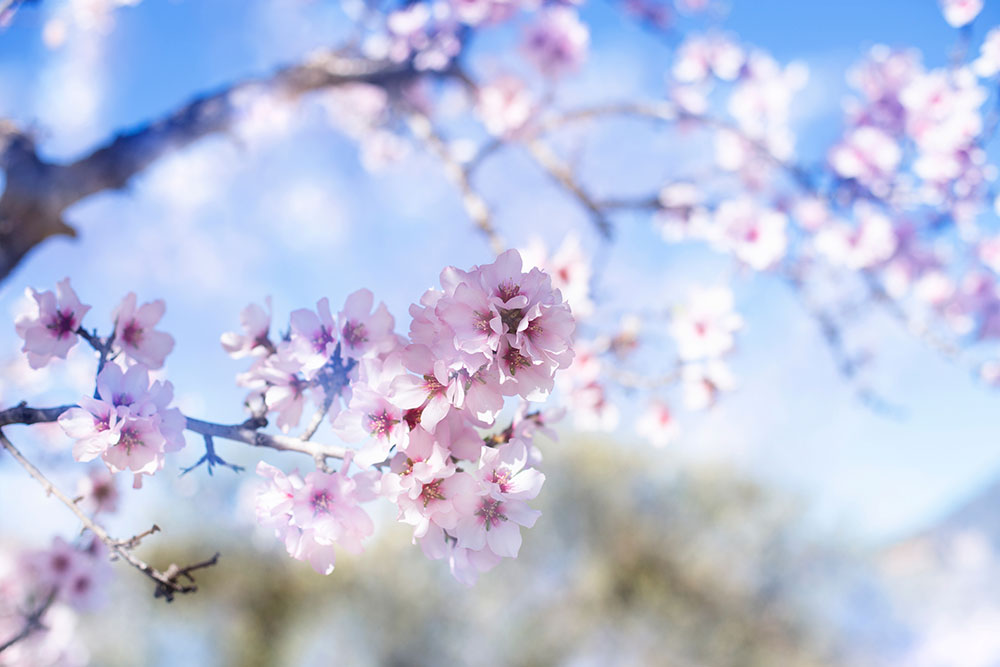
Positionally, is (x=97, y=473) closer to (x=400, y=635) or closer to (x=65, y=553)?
(x=65, y=553)

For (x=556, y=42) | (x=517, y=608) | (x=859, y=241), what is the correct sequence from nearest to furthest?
(x=859, y=241) < (x=556, y=42) < (x=517, y=608)

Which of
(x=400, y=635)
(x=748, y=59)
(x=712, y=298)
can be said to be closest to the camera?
(x=712, y=298)

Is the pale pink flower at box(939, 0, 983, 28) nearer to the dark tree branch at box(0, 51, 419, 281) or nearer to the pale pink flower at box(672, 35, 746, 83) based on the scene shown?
the pale pink flower at box(672, 35, 746, 83)

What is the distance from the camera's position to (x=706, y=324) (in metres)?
2.22

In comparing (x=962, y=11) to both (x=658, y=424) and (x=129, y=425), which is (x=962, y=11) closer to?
(x=658, y=424)

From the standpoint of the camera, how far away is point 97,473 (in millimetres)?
1726

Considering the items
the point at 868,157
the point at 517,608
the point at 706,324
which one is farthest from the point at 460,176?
the point at 517,608

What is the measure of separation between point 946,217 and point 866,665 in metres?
10.3

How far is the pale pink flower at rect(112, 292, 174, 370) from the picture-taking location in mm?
1001

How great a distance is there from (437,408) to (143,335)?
0.62m

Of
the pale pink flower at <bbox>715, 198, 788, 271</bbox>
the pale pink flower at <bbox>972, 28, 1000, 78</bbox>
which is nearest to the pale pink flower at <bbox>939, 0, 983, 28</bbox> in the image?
the pale pink flower at <bbox>972, 28, 1000, 78</bbox>

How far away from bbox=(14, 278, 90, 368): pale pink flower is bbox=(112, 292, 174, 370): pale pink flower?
59mm

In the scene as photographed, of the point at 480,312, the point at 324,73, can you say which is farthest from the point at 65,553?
the point at 324,73

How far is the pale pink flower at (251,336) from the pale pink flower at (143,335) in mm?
167
